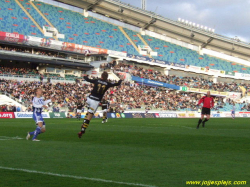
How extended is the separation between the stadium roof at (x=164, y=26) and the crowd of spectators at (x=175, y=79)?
32.5 feet

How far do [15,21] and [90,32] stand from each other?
15848mm

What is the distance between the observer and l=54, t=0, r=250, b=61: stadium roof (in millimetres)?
80500

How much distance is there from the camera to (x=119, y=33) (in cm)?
7875

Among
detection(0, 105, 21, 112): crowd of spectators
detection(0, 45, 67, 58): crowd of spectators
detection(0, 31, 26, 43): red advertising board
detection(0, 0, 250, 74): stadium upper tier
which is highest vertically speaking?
detection(0, 0, 250, 74): stadium upper tier

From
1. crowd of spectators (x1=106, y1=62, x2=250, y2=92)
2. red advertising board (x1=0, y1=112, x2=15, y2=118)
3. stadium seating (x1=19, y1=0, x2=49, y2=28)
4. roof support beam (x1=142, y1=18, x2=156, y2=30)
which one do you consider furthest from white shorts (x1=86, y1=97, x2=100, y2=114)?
roof support beam (x1=142, y1=18, x2=156, y2=30)

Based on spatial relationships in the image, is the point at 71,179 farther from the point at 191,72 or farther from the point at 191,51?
the point at 191,51

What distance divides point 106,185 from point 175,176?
146 cm

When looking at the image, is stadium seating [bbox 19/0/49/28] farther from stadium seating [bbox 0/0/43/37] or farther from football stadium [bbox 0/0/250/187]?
stadium seating [bbox 0/0/43/37]

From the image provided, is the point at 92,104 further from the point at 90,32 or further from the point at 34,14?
the point at 90,32

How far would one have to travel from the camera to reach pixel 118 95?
5838 centimetres

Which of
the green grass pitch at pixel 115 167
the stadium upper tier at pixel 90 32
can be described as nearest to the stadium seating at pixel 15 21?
the stadium upper tier at pixel 90 32

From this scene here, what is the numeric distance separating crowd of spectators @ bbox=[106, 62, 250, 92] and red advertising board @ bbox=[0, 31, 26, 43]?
15.4 meters

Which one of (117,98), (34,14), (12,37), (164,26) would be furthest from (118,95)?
(164,26)

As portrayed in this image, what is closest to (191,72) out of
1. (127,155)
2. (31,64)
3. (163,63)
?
(163,63)
